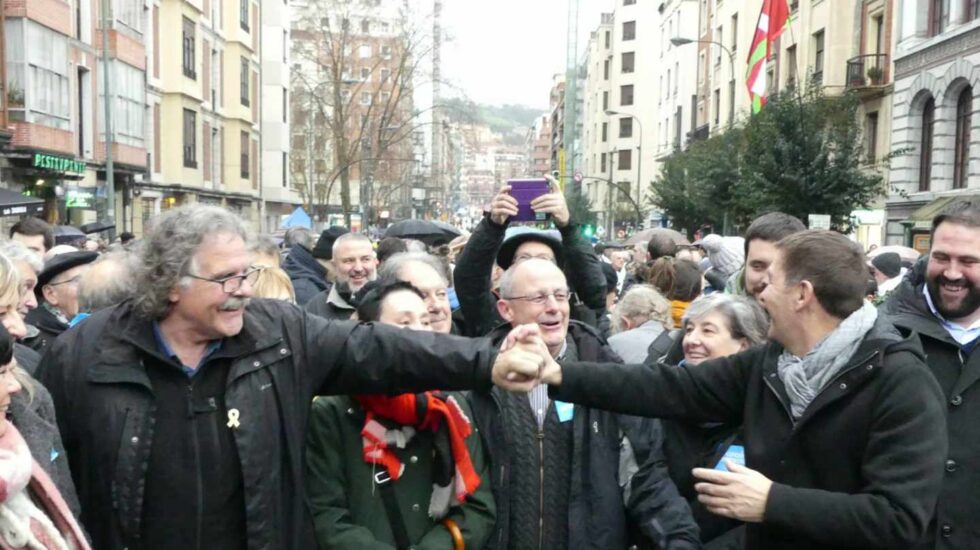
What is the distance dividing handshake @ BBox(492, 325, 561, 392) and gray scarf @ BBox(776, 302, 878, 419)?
835mm

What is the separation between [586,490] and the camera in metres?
3.73

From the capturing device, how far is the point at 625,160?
8512 cm

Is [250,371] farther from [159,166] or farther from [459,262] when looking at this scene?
[159,166]

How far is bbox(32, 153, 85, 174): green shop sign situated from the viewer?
78.1ft

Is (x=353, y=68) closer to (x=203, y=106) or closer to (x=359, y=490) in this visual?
(x=203, y=106)

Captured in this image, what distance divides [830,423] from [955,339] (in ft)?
3.79

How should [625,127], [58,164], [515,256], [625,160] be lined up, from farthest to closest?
[625,127], [625,160], [58,164], [515,256]

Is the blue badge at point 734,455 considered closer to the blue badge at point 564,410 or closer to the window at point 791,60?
the blue badge at point 564,410

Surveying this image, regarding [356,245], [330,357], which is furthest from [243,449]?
[356,245]

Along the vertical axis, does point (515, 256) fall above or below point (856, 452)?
above

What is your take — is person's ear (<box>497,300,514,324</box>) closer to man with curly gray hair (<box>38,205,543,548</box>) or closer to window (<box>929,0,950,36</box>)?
man with curly gray hair (<box>38,205,543,548</box>)

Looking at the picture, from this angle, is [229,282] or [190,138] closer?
[229,282]

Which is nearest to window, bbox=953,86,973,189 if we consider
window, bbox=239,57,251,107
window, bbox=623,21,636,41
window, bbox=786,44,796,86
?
window, bbox=786,44,796,86

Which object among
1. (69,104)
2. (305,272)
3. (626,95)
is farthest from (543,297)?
(626,95)
